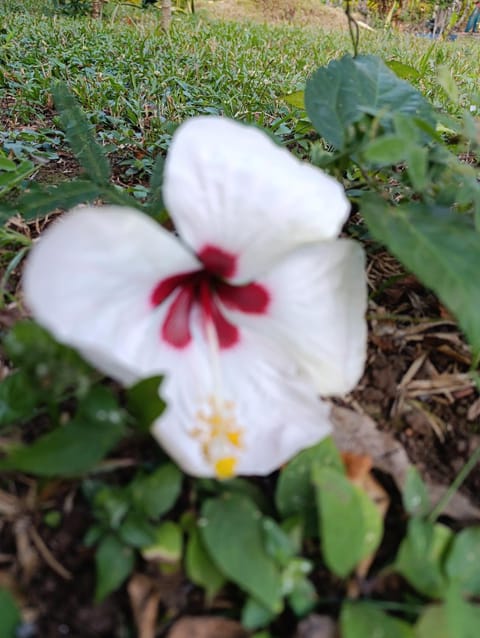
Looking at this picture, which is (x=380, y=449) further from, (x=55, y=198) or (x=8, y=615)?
(x=55, y=198)

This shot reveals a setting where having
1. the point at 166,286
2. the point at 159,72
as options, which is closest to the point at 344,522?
the point at 166,286

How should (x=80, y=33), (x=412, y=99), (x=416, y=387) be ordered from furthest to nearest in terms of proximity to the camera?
(x=80, y=33)
(x=412, y=99)
(x=416, y=387)

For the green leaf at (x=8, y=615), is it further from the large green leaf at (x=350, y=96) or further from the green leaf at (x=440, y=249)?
the large green leaf at (x=350, y=96)

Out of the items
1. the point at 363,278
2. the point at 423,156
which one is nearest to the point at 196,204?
the point at 363,278

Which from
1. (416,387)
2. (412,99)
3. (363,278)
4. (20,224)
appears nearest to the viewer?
(363,278)

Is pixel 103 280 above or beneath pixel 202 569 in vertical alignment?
above

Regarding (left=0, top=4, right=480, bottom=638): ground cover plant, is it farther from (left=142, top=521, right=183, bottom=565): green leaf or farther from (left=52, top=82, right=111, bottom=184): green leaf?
(left=52, top=82, right=111, bottom=184): green leaf

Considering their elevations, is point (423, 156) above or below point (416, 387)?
above

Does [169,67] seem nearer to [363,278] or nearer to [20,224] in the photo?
[20,224]
